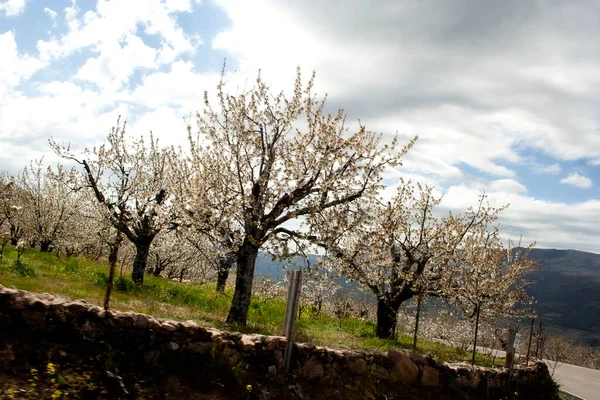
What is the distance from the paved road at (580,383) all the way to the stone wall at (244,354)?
9214 mm

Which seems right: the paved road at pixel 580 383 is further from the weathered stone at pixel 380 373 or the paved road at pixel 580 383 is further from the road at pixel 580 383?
the weathered stone at pixel 380 373

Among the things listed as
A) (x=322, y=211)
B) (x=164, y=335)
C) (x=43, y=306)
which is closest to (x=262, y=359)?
(x=164, y=335)

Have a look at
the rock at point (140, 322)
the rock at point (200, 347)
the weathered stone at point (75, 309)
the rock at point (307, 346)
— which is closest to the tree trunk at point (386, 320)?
the rock at point (307, 346)

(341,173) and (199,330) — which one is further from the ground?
(341,173)

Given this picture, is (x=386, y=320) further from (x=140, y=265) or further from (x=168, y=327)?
(x=168, y=327)

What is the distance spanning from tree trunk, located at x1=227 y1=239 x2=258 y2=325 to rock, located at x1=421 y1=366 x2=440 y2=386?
5.65 m

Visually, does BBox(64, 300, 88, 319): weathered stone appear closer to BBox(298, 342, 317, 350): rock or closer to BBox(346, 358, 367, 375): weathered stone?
BBox(298, 342, 317, 350): rock

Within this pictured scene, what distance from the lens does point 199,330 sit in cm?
869

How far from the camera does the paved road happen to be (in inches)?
741

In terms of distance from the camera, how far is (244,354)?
899 centimetres

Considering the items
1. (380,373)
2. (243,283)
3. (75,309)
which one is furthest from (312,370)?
Answer: (75,309)

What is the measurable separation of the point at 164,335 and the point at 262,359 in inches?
86.4

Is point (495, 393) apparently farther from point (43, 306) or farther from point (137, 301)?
point (43, 306)

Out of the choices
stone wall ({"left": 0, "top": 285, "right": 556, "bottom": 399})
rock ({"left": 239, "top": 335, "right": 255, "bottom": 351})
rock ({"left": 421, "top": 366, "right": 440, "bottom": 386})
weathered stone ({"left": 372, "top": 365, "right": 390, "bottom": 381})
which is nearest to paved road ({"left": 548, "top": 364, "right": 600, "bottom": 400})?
stone wall ({"left": 0, "top": 285, "right": 556, "bottom": 399})
